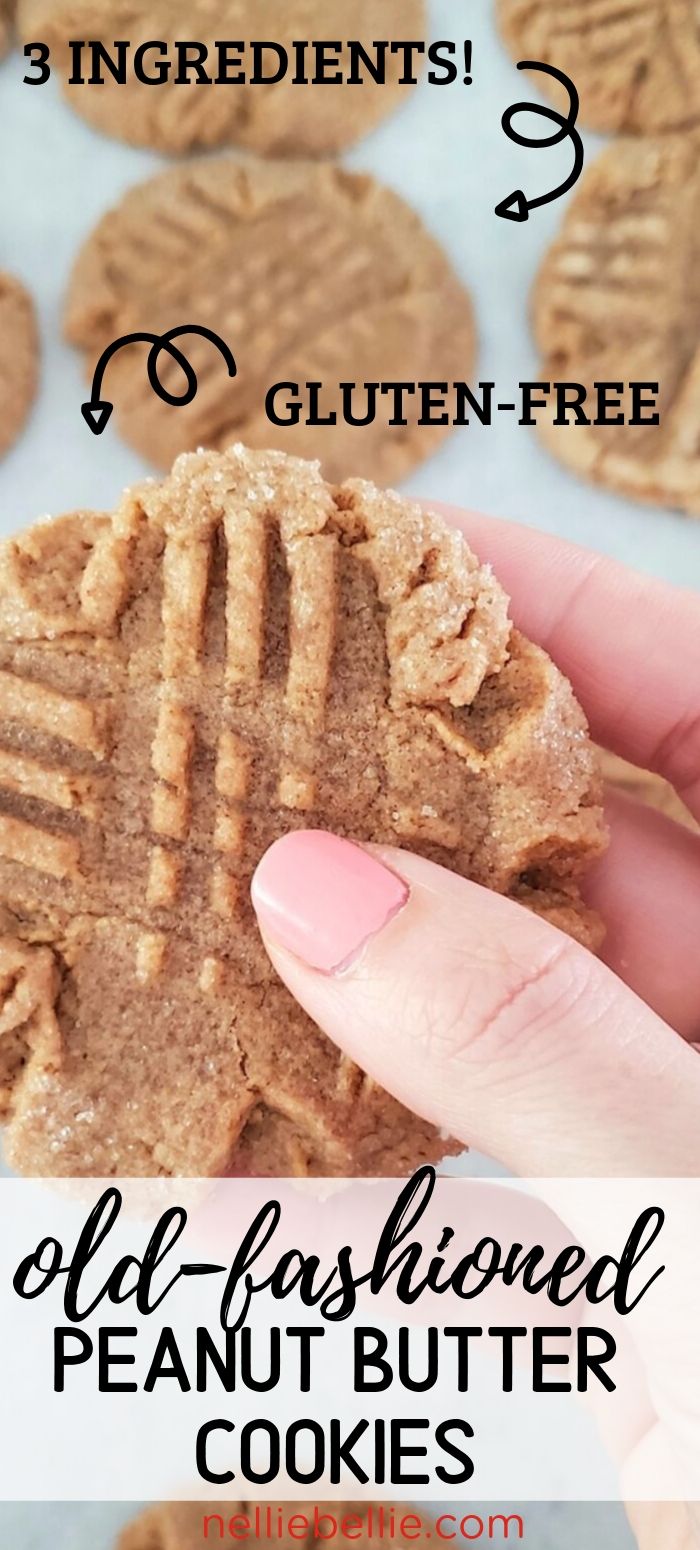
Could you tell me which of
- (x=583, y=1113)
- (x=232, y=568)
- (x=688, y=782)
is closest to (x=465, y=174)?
(x=688, y=782)

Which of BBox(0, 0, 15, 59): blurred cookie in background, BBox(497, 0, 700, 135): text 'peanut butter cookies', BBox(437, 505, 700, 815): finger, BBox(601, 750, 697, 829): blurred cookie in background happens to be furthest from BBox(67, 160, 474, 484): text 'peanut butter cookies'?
BBox(437, 505, 700, 815): finger

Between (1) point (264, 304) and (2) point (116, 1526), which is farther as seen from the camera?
(1) point (264, 304)

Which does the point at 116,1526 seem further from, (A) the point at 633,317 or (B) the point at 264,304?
(A) the point at 633,317

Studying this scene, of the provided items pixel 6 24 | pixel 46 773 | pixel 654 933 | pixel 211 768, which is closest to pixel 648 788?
pixel 654 933

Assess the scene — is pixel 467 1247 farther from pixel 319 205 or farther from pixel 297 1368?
pixel 319 205

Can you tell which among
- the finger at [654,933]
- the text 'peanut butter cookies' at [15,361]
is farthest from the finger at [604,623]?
the text 'peanut butter cookies' at [15,361]

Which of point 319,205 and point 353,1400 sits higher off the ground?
point 319,205
